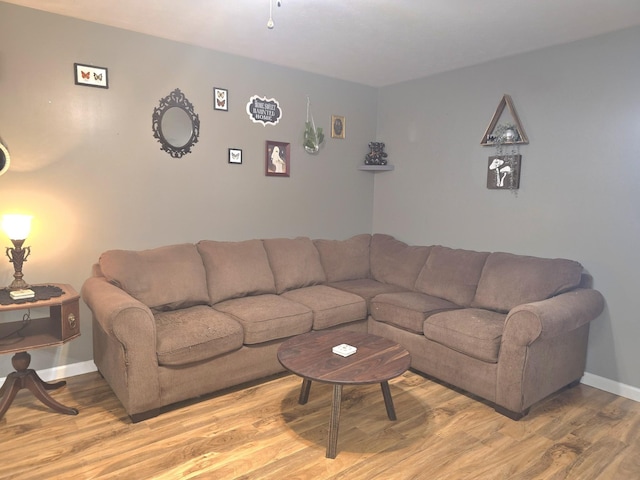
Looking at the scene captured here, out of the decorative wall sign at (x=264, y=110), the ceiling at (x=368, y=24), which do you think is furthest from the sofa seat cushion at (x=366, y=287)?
the ceiling at (x=368, y=24)

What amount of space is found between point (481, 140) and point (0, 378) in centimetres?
399

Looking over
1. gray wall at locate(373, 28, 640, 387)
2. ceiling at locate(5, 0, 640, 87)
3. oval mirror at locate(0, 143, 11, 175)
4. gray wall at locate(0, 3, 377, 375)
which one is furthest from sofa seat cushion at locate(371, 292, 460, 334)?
oval mirror at locate(0, 143, 11, 175)

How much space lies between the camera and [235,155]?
3592mm

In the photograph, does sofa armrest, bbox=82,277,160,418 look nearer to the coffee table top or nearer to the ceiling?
the coffee table top

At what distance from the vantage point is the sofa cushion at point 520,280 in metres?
2.91

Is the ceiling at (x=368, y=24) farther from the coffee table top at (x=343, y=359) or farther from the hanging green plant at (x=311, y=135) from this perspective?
the coffee table top at (x=343, y=359)

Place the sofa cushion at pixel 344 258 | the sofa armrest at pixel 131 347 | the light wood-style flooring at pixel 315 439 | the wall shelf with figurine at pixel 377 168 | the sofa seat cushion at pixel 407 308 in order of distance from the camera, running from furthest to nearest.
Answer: the wall shelf with figurine at pixel 377 168 → the sofa cushion at pixel 344 258 → the sofa seat cushion at pixel 407 308 → the sofa armrest at pixel 131 347 → the light wood-style flooring at pixel 315 439

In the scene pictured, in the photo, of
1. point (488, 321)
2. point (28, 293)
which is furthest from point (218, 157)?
point (488, 321)

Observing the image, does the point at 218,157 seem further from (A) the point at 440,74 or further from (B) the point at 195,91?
(A) the point at 440,74

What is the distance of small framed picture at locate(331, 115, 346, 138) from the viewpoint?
13.8 feet

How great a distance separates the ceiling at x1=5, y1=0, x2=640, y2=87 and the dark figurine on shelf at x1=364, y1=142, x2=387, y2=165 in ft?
3.30

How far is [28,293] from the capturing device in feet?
8.01

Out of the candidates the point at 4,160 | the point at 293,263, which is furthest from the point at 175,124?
the point at 293,263

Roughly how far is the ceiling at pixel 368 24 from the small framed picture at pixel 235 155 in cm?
78
